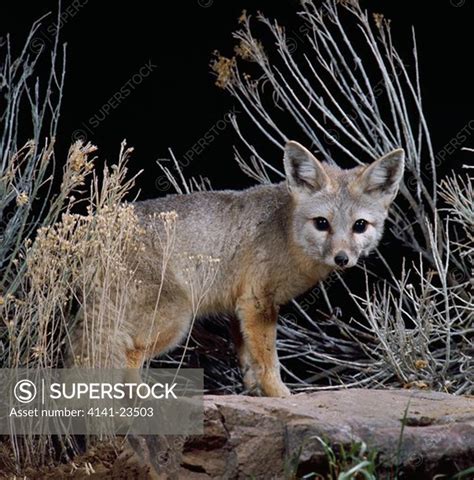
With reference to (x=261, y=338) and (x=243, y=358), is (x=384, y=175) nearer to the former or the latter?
(x=261, y=338)

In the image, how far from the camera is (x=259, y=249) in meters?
6.16

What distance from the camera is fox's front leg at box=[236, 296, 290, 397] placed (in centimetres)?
601

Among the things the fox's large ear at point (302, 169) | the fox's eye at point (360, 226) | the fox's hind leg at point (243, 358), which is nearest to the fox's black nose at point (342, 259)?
the fox's eye at point (360, 226)

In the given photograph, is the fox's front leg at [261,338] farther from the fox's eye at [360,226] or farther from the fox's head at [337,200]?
the fox's eye at [360,226]

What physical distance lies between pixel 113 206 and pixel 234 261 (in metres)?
1.10

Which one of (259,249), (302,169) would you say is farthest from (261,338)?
(302,169)

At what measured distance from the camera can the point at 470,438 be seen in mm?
4613

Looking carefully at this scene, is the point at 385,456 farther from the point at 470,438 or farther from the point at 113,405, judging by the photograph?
the point at 113,405

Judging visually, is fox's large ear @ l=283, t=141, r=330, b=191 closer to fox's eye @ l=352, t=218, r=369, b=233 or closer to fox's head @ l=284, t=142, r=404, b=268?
fox's head @ l=284, t=142, r=404, b=268

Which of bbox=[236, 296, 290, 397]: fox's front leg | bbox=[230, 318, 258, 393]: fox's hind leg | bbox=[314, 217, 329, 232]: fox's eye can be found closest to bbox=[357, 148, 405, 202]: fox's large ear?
bbox=[314, 217, 329, 232]: fox's eye

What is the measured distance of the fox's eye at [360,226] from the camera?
590cm

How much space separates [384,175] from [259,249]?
2.81 ft

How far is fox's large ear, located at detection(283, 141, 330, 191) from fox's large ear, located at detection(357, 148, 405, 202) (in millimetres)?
229

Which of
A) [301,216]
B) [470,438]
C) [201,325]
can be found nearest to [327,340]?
[201,325]
